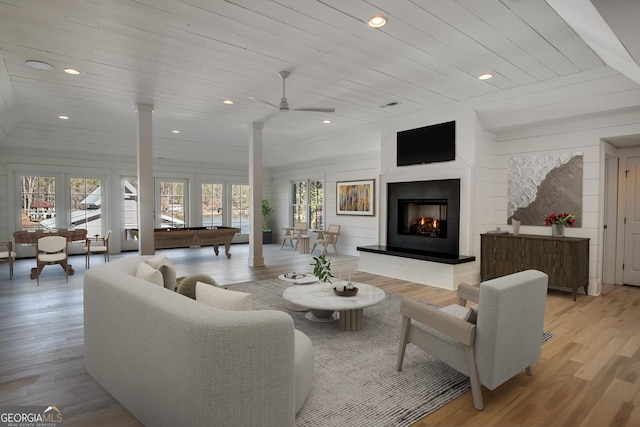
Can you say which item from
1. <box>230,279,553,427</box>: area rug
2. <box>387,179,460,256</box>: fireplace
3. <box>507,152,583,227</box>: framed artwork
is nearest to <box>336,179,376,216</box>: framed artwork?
<box>387,179,460,256</box>: fireplace

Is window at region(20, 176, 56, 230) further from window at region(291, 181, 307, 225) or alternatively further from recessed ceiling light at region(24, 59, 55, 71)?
window at region(291, 181, 307, 225)

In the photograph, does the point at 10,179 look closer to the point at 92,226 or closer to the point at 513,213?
the point at 92,226

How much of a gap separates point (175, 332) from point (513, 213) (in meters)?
5.72

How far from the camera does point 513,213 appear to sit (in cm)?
579

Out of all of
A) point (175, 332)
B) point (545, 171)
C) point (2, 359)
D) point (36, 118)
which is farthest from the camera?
point (36, 118)

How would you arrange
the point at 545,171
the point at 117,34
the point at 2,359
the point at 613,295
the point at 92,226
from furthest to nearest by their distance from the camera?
1. the point at 92,226
2. the point at 545,171
3. the point at 613,295
4. the point at 117,34
5. the point at 2,359

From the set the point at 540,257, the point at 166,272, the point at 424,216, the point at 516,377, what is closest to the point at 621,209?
the point at 540,257

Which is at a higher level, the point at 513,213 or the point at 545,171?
the point at 545,171

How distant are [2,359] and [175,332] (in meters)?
2.46

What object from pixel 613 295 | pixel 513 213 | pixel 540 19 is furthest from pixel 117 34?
pixel 613 295

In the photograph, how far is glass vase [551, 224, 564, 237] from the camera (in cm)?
508

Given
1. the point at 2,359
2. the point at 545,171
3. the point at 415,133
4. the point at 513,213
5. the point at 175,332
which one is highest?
the point at 415,133

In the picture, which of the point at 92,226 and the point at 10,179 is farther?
the point at 92,226

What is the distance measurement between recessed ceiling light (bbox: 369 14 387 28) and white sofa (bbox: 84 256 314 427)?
107 inches
